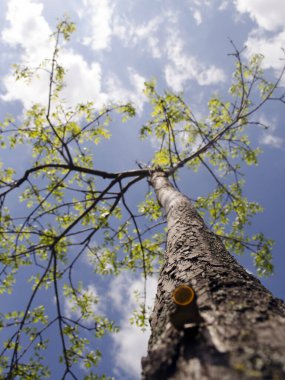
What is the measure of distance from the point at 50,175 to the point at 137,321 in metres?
3.28

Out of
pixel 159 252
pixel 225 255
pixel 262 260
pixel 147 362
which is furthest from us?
pixel 159 252

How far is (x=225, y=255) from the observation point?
82.0 inches

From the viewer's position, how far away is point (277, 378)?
68cm

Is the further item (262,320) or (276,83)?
(276,83)

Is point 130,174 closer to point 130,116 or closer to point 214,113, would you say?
point 130,116

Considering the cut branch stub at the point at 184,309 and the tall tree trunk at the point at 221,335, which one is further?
the cut branch stub at the point at 184,309

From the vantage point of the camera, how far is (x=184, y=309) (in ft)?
3.12

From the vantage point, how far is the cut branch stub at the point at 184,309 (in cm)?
94

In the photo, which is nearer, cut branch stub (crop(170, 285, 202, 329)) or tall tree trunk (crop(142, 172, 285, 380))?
tall tree trunk (crop(142, 172, 285, 380))

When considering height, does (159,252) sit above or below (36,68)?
below

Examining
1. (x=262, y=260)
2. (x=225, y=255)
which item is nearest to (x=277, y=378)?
(x=225, y=255)

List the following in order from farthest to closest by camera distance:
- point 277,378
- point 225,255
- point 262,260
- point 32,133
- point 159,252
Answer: point 159,252 < point 262,260 < point 32,133 < point 225,255 < point 277,378

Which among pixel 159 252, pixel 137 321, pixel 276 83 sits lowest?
pixel 137 321

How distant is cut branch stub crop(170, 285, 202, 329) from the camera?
94cm
